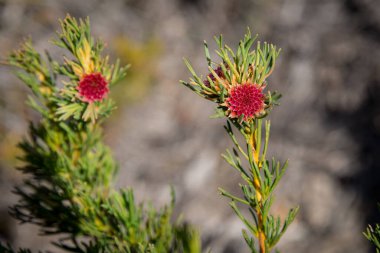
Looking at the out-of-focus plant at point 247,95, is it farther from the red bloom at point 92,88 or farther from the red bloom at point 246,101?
the red bloom at point 92,88

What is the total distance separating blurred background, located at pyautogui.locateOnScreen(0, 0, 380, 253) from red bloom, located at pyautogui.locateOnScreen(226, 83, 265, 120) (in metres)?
2.16

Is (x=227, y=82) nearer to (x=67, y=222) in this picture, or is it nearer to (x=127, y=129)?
(x=67, y=222)

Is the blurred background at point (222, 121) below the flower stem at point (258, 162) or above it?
above

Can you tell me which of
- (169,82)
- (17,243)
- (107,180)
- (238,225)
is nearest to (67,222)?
(107,180)

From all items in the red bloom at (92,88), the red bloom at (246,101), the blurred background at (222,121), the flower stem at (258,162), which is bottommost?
the flower stem at (258,162)

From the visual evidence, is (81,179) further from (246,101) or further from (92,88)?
(246,101)

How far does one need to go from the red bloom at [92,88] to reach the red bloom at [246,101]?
269mm

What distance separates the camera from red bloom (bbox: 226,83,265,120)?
63 cm

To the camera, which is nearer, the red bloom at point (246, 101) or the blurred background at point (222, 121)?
the red bloom at point (246, 101)

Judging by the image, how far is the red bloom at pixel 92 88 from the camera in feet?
2.49

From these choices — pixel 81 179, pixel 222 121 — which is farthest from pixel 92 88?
pixel 222 121

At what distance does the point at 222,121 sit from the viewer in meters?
3.51

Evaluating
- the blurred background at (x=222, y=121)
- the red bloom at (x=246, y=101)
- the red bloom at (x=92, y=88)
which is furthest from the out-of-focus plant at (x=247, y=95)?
the blurred background at (x=222, y=121)

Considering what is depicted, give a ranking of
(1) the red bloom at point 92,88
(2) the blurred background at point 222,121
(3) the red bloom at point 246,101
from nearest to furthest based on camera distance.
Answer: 1. (3) the red bloom at point 246,101
2. (1) the red bloom at point 92,88
3. (2) the blurred background at point 222,121
